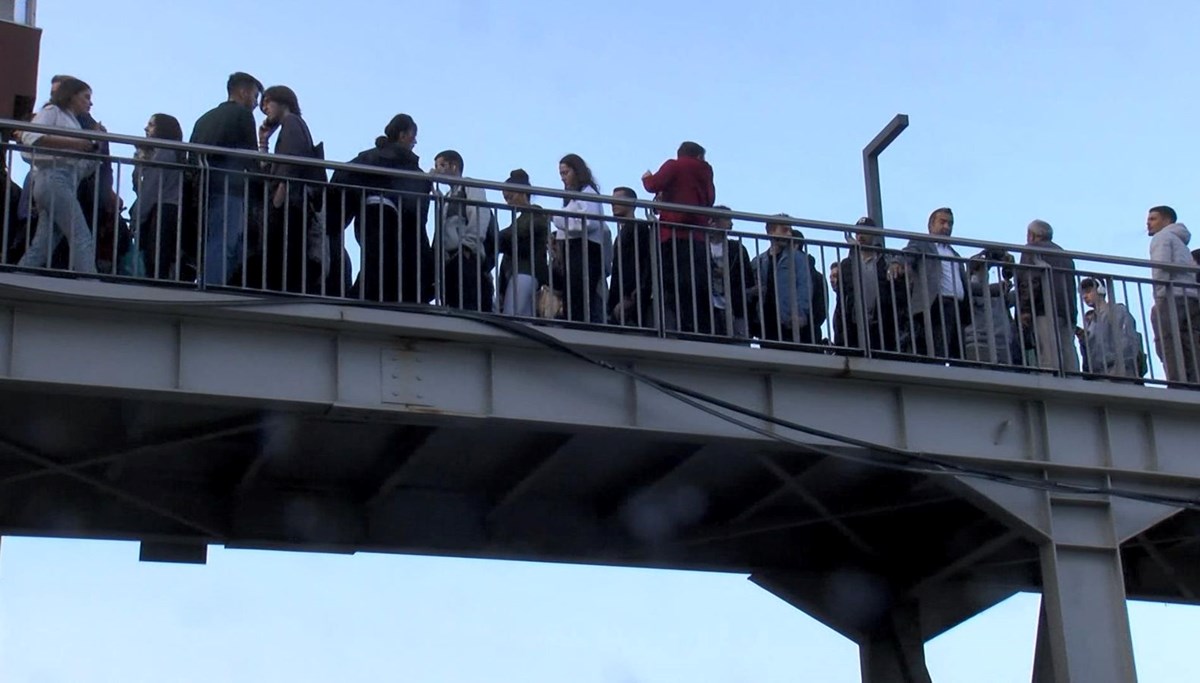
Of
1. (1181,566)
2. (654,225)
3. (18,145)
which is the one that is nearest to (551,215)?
(654,225)

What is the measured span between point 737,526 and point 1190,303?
4.89 metres

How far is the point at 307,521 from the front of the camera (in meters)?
16.9

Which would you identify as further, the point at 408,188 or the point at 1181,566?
the point at 1181,566

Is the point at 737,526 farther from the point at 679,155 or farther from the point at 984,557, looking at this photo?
the point at 679,155

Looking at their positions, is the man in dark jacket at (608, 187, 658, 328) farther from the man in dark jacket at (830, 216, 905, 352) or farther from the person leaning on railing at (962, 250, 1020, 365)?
the person leaning on railing at (962, 250, 1020, 365)

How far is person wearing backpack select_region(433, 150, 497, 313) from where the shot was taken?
567 inches

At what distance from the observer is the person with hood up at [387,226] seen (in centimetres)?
1420

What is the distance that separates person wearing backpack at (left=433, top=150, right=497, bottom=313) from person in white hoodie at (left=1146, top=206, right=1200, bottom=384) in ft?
20.6

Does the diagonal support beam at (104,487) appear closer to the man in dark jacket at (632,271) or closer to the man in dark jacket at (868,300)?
the man in dark jacket at (632,271)

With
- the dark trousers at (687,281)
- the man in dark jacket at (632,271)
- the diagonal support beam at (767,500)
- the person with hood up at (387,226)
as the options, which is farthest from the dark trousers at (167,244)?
the diagonal support beam at (767,500)

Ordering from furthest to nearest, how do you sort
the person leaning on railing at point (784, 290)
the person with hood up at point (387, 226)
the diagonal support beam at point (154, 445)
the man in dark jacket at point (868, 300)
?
the man in dark jacket at point (868, 300)
the person leaning on railing at point (784, 290)
the diagonal support beam at point (154, 445)
the person with hood up at point (387, 226)

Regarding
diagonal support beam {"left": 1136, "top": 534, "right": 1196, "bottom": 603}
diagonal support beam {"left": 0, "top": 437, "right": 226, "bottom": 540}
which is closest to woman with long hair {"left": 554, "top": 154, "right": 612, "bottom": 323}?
diagonal support beam {"left": 0, "top": 437, "right": 226, "bottom": 540}

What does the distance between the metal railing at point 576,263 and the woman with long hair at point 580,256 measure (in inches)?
0.8

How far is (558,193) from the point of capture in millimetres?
15195
